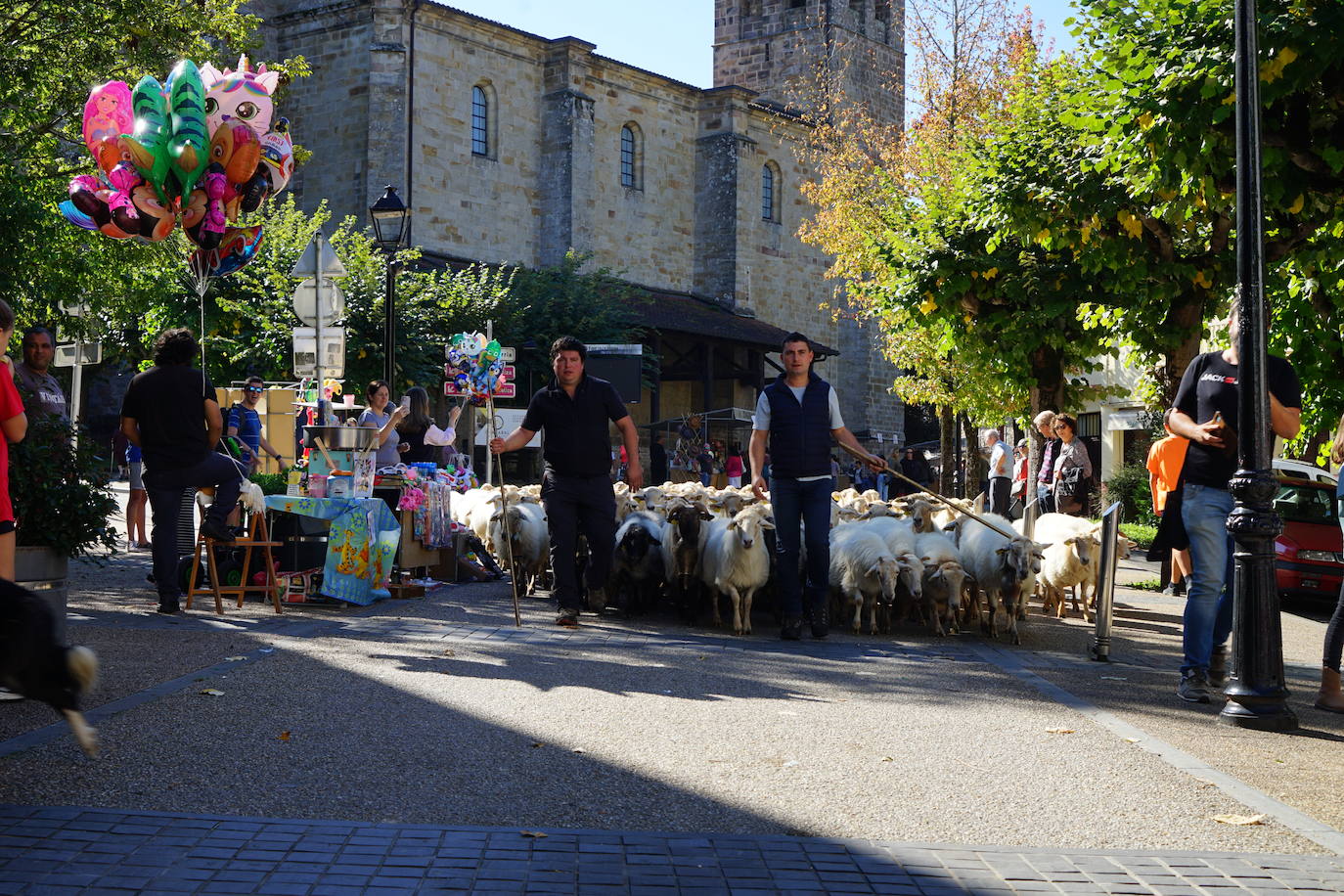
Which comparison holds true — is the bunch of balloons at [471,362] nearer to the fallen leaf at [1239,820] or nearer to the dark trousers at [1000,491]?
the dark trousers at [1000,491]

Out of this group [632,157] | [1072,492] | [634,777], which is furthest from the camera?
[632,157]

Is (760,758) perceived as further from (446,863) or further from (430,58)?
(430,58)

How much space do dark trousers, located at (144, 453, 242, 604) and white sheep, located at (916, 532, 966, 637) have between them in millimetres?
5588

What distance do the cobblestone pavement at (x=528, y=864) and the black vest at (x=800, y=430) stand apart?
234 inches

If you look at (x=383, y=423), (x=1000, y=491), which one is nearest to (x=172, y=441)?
(x=383, y=423)

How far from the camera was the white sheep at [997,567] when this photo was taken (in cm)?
1116

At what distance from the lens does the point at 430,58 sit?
4059 cm

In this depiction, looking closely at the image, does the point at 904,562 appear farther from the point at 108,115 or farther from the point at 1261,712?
the point at 108,115

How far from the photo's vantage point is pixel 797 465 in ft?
34.8

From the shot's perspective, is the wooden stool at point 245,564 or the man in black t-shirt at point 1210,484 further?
the wooden stool at point 245,564

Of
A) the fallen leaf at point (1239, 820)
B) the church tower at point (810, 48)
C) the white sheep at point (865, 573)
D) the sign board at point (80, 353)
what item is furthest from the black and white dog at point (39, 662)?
the church tower at point (810, 48)

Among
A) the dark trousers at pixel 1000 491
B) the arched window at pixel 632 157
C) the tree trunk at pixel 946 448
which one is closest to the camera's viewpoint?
the dark trousers at pixel 1000 491

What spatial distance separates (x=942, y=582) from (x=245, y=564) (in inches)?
223

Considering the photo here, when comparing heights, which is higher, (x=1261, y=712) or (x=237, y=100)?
(x=237, y=100)
